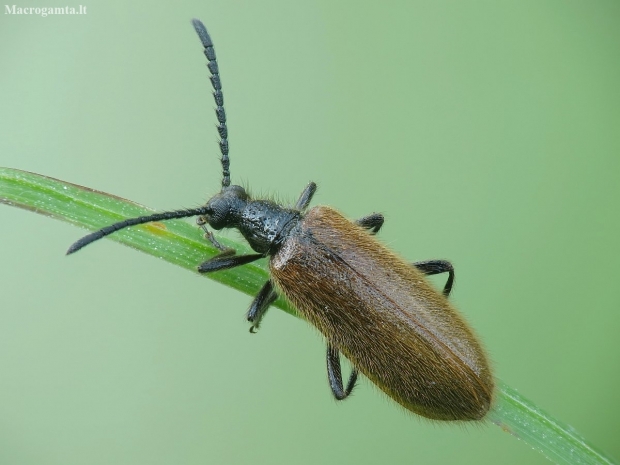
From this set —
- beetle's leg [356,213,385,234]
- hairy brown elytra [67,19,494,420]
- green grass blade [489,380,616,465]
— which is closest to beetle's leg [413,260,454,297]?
hairy brown elytra [67,19,494,420]

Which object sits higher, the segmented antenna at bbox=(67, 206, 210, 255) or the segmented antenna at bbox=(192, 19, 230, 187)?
the segmented antenna at bbox=(192, 19, 230, 187)

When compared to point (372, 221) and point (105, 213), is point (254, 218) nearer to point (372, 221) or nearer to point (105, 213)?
point (372, 221)

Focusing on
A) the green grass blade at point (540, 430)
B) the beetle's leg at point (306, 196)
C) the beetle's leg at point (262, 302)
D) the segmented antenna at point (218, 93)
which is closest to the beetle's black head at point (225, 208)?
the segmented antenna at point (218, 93)

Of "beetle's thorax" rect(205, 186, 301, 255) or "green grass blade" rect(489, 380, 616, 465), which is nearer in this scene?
"green grass blade" rect(489, 380, 616, 465)

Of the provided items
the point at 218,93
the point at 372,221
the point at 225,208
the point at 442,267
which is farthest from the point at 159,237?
the point at 442,267

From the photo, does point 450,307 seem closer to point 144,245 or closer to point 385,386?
point 385,386

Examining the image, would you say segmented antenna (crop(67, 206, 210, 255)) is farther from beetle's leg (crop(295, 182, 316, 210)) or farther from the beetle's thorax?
beetle's leg (crop(295, 182, 316, 210))

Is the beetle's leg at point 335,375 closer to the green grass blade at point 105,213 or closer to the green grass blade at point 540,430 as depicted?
the green grass blade at point 105,213
